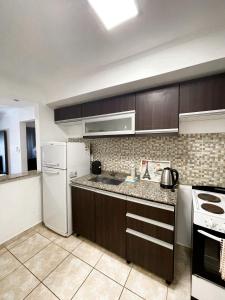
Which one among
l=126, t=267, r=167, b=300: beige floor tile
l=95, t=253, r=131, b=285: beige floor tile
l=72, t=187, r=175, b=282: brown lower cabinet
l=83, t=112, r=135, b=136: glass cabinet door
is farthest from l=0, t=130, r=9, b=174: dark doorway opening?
l=126, t=267, r=167, b=300: beige floor tile

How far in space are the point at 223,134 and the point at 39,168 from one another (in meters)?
2.62

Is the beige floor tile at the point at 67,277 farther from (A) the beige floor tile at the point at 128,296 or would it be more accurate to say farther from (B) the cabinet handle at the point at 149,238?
(B) the cabinet handle at the point at 149,238

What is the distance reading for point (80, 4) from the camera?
0.89 meters

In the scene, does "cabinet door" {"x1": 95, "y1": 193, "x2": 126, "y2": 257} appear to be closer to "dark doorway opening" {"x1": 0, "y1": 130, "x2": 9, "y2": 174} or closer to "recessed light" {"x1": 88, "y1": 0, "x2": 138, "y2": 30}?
"recessed light" {"x1": 88, "y1": 0, "x2": 138, "y2": 30}

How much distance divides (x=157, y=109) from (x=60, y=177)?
1564 mm

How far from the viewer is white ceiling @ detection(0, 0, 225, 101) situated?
0.91 meters

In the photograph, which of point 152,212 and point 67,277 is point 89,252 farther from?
point 152,212

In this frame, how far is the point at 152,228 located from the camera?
1311mm

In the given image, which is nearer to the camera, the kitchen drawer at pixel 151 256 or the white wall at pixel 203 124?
the kitchen drawer at pixel 151 256

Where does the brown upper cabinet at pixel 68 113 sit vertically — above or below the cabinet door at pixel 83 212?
above

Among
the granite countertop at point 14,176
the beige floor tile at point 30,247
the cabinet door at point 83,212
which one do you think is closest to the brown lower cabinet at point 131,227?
the cabinet door at point 83,212

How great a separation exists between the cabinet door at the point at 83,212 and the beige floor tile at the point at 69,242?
115 millimetres

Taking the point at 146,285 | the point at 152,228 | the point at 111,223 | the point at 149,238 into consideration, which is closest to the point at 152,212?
the point at 152,228

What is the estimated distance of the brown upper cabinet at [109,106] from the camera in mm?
1682
